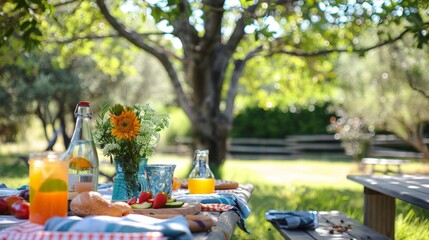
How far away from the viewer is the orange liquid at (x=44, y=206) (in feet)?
6.37

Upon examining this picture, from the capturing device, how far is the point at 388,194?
3879 millimetres

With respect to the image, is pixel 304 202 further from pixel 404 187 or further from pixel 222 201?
pixel 222 201

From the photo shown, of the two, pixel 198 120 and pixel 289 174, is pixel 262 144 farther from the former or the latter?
pixel 198 120

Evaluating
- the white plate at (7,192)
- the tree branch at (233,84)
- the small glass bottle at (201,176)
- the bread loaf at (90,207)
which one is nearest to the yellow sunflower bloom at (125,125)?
the bread loaf at (90,207)

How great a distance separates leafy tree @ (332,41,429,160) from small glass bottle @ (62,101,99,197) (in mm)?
10748

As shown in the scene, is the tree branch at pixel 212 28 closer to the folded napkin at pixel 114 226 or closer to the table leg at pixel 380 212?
the table leg at pixel 380 212

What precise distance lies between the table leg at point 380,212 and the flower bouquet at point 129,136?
→ 2825 millimetres

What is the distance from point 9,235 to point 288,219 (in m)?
2.75

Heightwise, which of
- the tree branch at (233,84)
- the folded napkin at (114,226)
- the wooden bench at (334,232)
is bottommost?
the wooden bench at (334,232)

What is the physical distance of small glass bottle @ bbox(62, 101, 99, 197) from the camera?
248 centimetres

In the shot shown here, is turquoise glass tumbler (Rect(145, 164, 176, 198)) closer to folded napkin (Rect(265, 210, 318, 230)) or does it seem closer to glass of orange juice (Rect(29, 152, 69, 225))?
glass of orange juice (Rect(29, 152, 69, 225))

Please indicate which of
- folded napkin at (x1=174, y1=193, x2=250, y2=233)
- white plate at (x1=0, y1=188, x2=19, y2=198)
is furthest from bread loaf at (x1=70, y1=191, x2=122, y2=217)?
white plate at (x1=0, y1=188, x2=19, y2=198)

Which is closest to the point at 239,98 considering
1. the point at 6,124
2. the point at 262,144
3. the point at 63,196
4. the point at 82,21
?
the point at 262,144

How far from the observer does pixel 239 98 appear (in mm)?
25484
